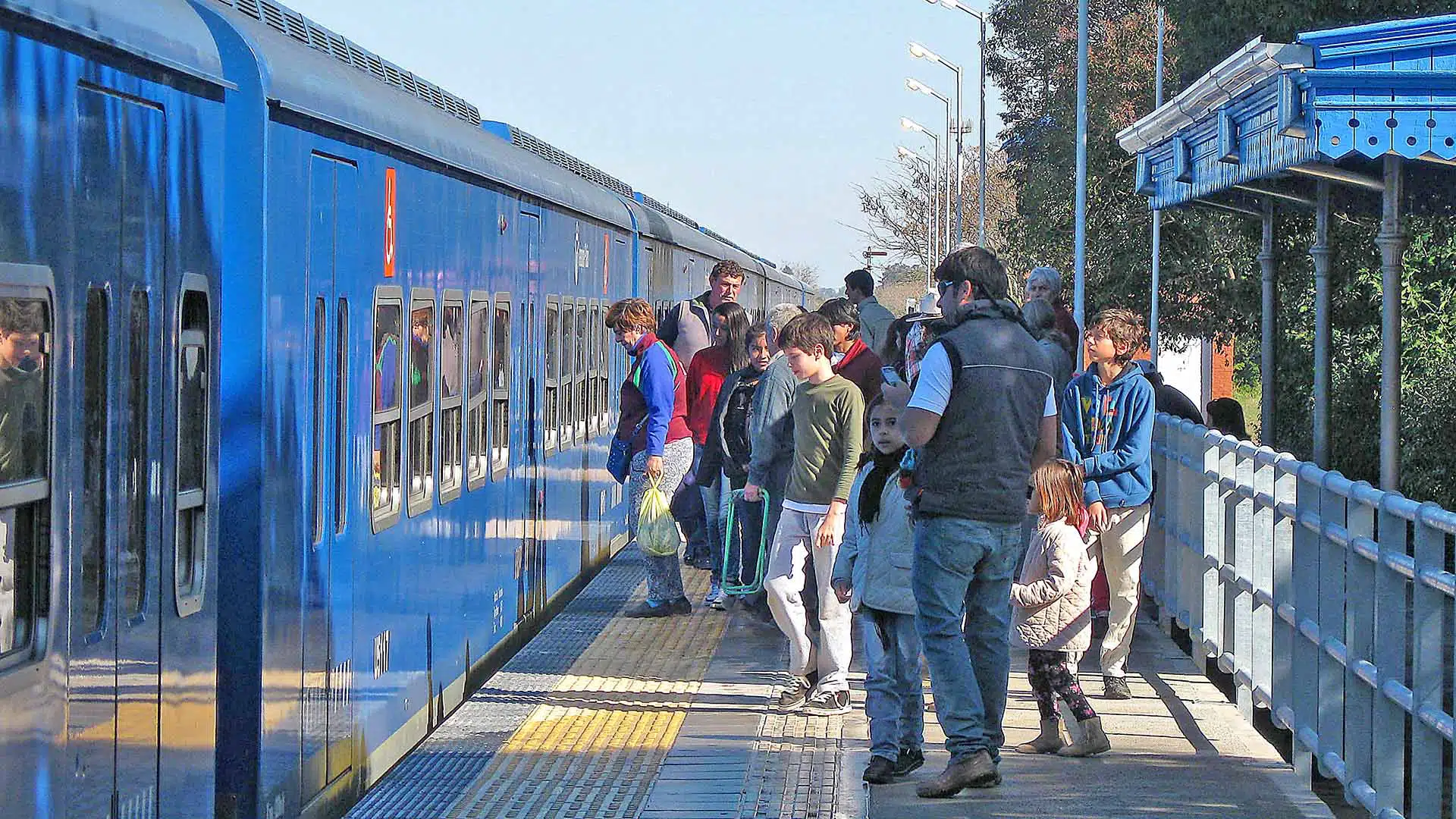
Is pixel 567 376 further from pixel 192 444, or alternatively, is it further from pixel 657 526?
pixel 192 444

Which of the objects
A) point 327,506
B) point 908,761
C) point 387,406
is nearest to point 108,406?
point 327,506

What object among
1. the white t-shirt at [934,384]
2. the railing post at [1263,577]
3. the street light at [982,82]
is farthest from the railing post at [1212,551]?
the street light at [982,82]

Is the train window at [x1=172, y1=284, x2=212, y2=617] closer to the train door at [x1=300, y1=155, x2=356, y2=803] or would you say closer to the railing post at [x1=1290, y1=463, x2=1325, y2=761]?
the train door at [x1=300, y1=155, x2=356, y2=803]

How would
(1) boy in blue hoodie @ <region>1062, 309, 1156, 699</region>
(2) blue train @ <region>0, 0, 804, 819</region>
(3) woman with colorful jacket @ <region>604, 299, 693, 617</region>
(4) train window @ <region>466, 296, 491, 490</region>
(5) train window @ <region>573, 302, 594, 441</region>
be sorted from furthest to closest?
(5) train window @ <region>573, 302, 594, 441</region>, (3) woman with colorful jacket @ <region>604, 299, 693, 617</region>, (1) boy in blue hoodie @ <region>1062, 309, 1156, 699</region>, (4) train window @ <region>466, 296, 491, 490</region>, (2) blue train @ <region>0, 0, 804, 819</region>

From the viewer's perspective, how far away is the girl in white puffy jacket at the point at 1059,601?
8.26 m

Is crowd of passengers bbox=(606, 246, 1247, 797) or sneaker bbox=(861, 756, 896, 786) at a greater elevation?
crowd of passengers bbox=(606, 246, 1247, 797)

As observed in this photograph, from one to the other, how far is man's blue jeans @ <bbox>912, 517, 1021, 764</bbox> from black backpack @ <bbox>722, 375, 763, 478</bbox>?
3.50m

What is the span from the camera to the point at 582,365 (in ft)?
45.6

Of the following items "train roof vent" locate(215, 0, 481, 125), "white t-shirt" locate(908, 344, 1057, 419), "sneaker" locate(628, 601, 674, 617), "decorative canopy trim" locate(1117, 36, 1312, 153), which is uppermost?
"decorative canopy trim" locate(1117, 36, 1312, 153)

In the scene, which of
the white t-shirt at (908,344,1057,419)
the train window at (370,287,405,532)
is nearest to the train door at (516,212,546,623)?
the train window at (370,287,405,532)

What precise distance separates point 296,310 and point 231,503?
69cm

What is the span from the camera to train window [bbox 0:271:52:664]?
397 centimetres

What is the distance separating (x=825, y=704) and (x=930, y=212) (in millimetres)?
68619

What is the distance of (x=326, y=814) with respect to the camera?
6531 mm
